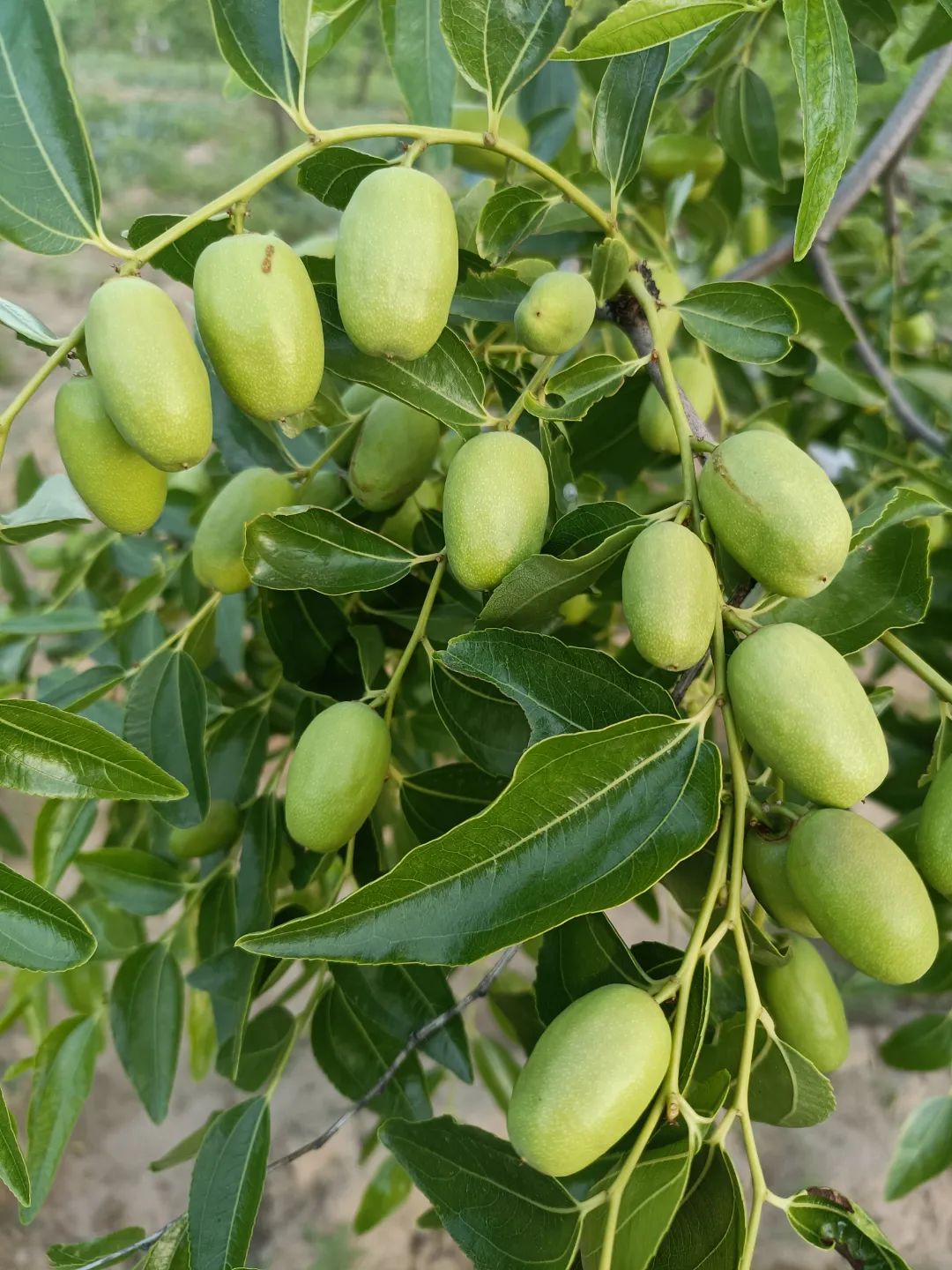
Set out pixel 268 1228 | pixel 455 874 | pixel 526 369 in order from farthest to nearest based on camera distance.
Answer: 1. pixel 268 1228
2. pixel 526 369
3. pixel 455 874

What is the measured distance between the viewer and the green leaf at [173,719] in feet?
2.45

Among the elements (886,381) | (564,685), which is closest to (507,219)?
(564,685)

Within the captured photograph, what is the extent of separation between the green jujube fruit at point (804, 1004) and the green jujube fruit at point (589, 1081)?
0.54ft

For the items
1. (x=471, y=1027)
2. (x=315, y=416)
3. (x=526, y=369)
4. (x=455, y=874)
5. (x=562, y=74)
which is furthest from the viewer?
(x=471, y=1027)

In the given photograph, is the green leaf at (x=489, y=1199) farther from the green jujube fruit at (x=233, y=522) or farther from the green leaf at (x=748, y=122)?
the green leaf at (x=748, y=122)

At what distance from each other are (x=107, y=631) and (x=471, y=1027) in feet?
2.22

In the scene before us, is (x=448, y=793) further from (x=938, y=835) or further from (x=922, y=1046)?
(x=922, y=1046)

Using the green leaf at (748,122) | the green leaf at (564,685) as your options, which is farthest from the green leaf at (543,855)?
the green leaf at (748,122)

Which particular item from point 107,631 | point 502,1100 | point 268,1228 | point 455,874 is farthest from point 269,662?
point 268,1228

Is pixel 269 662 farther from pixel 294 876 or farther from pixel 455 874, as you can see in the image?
pixel 455 874

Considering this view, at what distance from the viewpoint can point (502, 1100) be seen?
114 centimetres

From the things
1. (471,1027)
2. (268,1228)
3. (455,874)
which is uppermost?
(455,874)

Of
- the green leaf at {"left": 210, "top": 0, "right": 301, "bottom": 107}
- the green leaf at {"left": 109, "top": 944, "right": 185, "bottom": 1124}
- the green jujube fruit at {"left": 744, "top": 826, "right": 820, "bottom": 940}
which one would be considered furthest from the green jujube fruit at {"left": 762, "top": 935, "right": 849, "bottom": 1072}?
the green leaf at {"left": 210, "top": 0, "right": 301, "bottom": 107}

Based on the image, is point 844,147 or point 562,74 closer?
point 844,147
